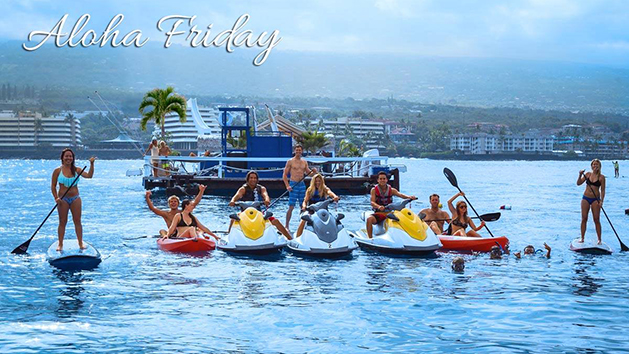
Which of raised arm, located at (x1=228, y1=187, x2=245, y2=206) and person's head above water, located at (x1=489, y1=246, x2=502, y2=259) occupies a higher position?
raised arm, located at (x1=228, y1=187, x2=245, y2=206)

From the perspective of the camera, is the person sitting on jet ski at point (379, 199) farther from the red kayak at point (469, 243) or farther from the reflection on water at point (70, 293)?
the reflection on water at point (70, 293)

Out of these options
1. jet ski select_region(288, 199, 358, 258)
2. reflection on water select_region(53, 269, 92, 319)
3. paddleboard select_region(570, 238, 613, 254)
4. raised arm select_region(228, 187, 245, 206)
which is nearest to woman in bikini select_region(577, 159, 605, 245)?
paddleboard select_region(570, 238, 613, 254)

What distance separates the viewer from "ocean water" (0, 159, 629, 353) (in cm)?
1108

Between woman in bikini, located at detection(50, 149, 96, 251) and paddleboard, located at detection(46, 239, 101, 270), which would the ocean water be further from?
woman in bikini, located at detection(50, 149, 96, 251)

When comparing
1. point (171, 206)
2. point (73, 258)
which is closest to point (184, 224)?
point (171, 206)

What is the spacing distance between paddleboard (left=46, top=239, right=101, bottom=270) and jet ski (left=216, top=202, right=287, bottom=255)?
2.97 meters

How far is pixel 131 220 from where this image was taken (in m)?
30.4

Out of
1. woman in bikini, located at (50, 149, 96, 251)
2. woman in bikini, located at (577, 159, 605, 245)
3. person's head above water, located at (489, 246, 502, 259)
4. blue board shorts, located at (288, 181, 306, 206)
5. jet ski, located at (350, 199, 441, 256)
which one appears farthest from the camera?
blue board shorts, located at (288, 181, 306, 206)

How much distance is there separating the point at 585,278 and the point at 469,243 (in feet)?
11.4

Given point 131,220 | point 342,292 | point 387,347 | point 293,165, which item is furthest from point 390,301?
point 131,220

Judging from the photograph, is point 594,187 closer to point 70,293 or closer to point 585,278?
point 585,278

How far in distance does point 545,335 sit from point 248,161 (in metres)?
36.6

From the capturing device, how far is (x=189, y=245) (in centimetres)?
1858

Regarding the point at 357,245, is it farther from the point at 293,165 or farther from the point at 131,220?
the point at 131,220
